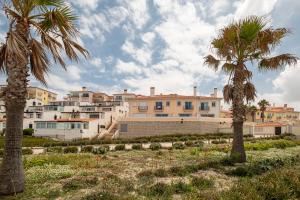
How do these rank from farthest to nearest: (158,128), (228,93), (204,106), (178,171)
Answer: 1. (204,106)
2. (158,128)
3. (228,93)
4. (178,171)

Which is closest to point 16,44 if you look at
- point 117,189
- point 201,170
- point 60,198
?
point 60,198

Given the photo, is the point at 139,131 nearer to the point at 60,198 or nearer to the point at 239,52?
the point at 239,52

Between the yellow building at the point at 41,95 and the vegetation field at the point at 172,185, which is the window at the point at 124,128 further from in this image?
the yellow building at the point at 41,95

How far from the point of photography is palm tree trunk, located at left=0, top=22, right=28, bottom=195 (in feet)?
29.1

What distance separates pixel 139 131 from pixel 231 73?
36847mm

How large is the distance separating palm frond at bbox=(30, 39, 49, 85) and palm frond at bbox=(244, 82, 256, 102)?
453 inches

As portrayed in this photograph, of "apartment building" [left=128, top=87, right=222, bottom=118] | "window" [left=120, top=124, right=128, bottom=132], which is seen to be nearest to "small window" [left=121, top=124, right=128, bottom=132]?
"window" [left=120, top=124, right=128, bottom=132]

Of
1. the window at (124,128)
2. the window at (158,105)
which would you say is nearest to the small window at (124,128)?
the window at (124,128)

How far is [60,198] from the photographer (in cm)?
834

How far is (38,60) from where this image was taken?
32.0 feet

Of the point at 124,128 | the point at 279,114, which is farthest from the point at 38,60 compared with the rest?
the point at 279,114

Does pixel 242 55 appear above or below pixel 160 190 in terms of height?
above

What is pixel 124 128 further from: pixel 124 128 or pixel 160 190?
pixel 160 190

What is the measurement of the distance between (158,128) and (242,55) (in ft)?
122
